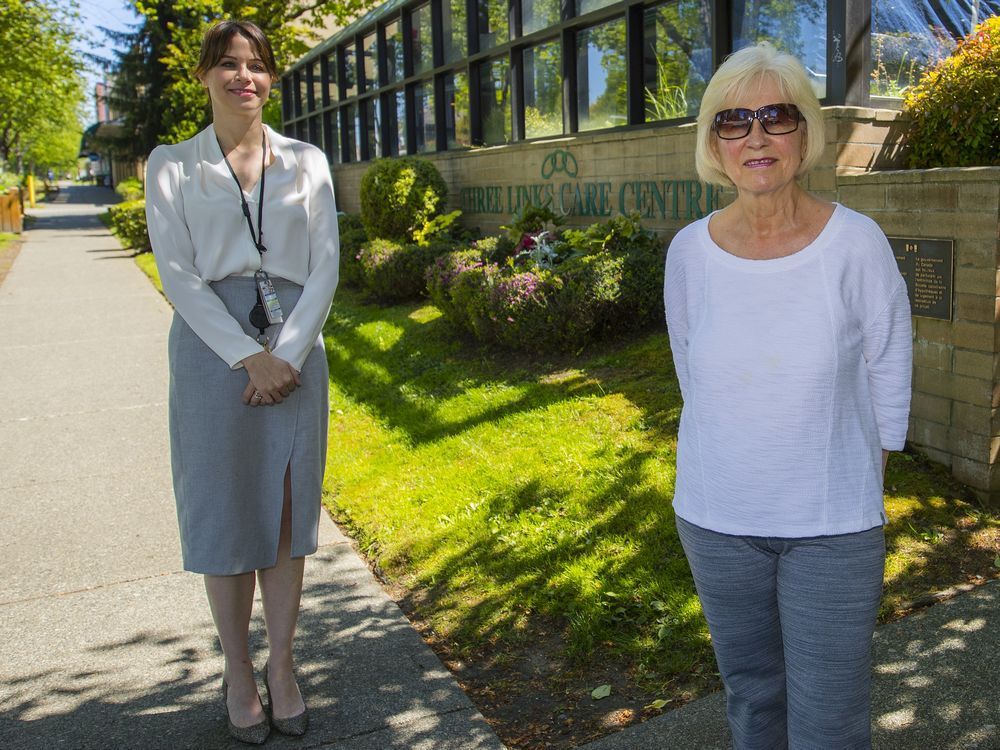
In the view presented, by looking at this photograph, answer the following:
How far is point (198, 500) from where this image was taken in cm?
299

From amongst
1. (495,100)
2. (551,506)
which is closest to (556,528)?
(551,506)

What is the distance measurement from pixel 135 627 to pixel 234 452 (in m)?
1.45

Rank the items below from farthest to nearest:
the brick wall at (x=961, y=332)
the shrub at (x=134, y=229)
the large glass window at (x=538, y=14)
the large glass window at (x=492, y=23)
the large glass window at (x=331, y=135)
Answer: the shrub at (x=134, y=229)
the large glass window at (x=331, y=135)
the large glass window at (x=492, y=23)
the large glass window at (x=538, y=14)
the brick wall at (x=961, y=332)

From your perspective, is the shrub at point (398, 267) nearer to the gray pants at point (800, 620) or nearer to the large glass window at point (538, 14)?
the large glass window at point (538, 14)

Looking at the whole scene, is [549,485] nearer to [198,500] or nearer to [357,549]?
[357,549]

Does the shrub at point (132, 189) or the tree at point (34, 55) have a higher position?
the tree at point (34, 55)

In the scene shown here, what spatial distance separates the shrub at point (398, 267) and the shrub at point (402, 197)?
71cm

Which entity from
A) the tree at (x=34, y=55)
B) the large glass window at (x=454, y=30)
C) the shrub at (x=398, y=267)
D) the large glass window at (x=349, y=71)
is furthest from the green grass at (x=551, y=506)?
the tree at (x=34, y=55)

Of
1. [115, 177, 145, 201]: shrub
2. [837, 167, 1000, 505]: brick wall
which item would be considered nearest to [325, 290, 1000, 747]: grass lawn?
[837, 167, 1000, 505]: brick wall

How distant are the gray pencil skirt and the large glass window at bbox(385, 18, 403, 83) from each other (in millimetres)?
12671

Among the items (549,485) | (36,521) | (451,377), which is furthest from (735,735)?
(451,377)

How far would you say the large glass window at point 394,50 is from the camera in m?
14.9

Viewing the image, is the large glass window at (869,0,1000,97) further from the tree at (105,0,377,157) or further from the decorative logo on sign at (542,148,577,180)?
the tree at (105,0,377,157)

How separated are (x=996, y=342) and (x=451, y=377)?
3.85m
